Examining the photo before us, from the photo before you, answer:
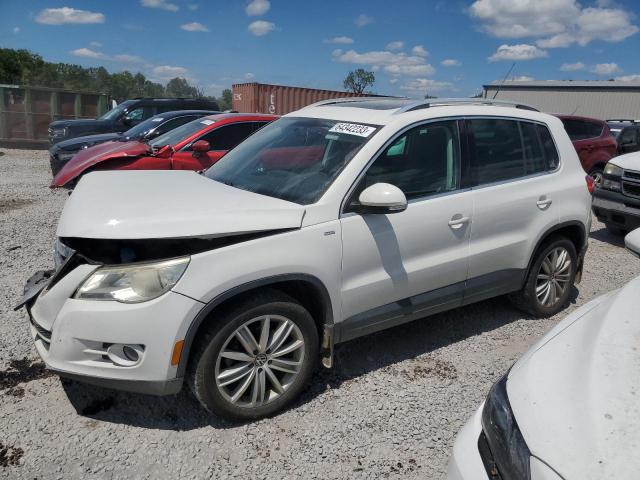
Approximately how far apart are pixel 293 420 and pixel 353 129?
189 cm

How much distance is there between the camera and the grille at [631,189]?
23.7 feet

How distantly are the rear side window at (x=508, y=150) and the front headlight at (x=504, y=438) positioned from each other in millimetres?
2110

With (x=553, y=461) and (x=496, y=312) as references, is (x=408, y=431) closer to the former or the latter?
(x=553, y=461)

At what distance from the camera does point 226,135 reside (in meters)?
7.77

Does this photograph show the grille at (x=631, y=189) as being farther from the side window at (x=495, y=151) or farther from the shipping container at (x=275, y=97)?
the shipping container at (x=275, y=97)

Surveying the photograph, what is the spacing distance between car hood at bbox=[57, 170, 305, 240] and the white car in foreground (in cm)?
147

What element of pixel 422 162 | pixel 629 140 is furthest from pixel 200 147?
pixel 629 140

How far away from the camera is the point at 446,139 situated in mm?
3771

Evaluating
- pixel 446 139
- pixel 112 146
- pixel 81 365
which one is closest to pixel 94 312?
pixel 81 365

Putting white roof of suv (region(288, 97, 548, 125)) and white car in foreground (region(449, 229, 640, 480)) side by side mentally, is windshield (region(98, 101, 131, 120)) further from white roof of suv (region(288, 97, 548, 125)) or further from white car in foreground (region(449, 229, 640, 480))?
white car in foreground (region(449, 229, 640, 480))

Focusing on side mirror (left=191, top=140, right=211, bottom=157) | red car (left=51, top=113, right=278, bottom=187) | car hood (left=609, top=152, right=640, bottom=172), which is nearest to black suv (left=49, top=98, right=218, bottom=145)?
red car (left=51, top=113, right=278, bottom=187)

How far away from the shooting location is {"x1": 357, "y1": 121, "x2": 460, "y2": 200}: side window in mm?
3428

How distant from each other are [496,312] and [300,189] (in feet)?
8.24

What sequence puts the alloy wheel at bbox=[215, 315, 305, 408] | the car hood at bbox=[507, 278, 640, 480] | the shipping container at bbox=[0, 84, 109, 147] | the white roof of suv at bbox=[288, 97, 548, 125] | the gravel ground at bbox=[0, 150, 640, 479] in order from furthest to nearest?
the shipping container at bbox=[0, 84, 109, 147] → the white roof of suv at bbox=[288, 97, 548, 125] → the alloy wheel at bbox=[215, 315, 305, 408] → the gravel ground at bbox=[0, 150, 640, 479] → the car hood at bbox=[507, 278, 640, 480]
